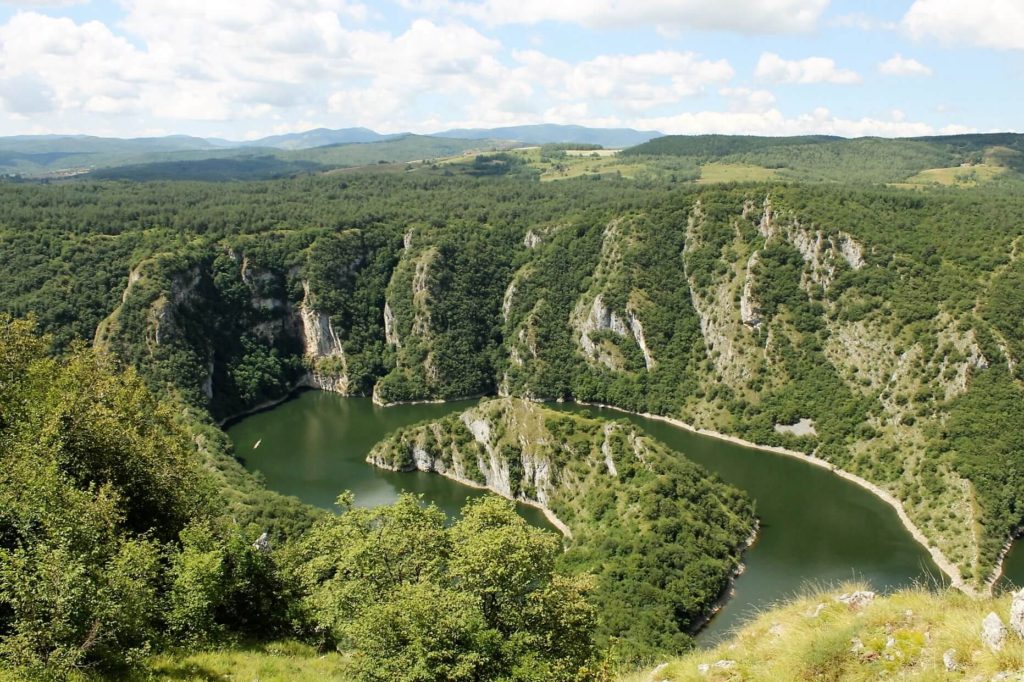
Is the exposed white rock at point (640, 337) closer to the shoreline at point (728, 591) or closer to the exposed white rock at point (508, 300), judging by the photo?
the exposed white rock at point (508, 300)

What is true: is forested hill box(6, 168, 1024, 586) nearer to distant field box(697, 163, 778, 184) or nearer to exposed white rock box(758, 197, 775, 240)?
exposed white rock box(758, 197, 775, 240)

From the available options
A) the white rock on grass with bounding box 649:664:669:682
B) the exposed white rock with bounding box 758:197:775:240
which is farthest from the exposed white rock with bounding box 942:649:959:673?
the exposed white rock with bounding box 758:197:775:240

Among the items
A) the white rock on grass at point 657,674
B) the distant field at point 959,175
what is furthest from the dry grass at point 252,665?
the distant field at point 959,175

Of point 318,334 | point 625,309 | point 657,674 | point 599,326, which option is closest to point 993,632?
point 657,674

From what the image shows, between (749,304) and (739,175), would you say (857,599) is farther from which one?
(739,175)

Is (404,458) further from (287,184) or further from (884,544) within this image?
(287,184)

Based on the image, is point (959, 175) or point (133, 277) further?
point (959, 175)

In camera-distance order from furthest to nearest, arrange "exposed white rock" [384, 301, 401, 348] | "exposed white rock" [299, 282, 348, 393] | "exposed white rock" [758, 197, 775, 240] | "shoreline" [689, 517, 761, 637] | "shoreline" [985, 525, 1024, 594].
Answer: "exposed white rock" [384, 301, 401, 348] → "exposed white rock" [299, 282, 348, 393] → "exposed white rock" [758, 197, 775, 240] → "shoreline" [985, 525, 1024, 594] → "shoreline" [689, 517, 761, 637]
